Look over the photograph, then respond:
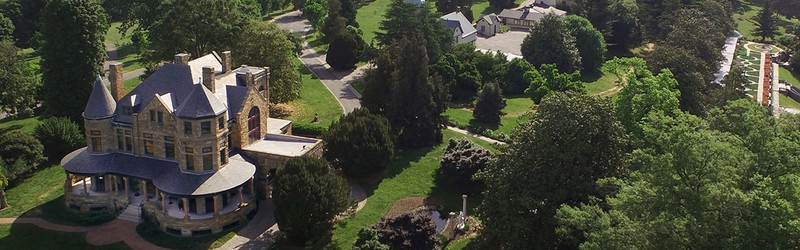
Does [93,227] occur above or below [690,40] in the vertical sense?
below

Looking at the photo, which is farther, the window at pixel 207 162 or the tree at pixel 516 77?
the tree at pixel 516 77

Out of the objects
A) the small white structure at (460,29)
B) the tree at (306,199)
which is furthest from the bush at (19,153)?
the small white structure at (460,29)

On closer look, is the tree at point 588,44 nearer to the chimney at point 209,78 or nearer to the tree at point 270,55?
the tree at point 270,55

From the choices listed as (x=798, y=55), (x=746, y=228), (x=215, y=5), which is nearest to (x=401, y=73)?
(x=215, y=5)

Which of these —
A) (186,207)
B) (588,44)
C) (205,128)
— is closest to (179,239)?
(186,207)

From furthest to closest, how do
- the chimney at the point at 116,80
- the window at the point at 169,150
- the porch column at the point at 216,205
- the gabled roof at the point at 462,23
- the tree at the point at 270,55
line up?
the gabled roof at the point at 462,23
the tree at the point at 270,55
the chimney at the point at 116,80
the window at the point at 169,150
the porch column at the point at 216,205

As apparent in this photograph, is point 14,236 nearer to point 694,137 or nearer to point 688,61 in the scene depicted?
point 694,137
